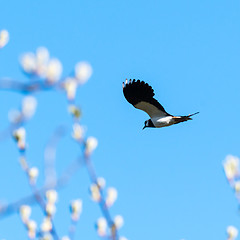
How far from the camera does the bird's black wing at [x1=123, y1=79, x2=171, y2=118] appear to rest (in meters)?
11.7

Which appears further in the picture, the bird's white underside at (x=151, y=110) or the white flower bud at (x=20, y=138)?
the bird's white underside at (x=151, y=110)

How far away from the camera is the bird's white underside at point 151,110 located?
12203 millimetres

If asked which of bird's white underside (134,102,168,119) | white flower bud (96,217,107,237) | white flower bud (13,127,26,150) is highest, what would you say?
bird's white underside (134,102,168,119)

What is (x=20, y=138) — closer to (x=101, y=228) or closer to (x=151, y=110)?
(x=101, y=228)

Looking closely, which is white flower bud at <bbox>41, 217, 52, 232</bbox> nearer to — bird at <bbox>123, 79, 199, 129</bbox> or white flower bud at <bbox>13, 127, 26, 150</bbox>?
white flower bud at <bbox>13, 127, 26, 150</bbox>

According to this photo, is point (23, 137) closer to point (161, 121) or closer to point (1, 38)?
point (1, 38)

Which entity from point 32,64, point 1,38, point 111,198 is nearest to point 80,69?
point 32,64

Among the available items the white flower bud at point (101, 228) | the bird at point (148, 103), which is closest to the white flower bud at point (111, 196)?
the white flower bud at point (101, 228)

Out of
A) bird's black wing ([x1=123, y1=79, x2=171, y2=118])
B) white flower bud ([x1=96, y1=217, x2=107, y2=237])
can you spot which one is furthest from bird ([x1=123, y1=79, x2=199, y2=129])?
white flower bud ([x1=96, y1=217, x2=107, y2=237])

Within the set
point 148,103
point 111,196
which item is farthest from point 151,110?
point 111,196

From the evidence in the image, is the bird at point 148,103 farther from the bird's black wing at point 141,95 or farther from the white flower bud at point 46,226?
the white flower bud at point 46,226

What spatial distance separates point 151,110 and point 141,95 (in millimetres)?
823

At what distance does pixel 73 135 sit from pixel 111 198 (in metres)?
0.84

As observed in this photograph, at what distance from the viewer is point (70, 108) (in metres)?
2.70
